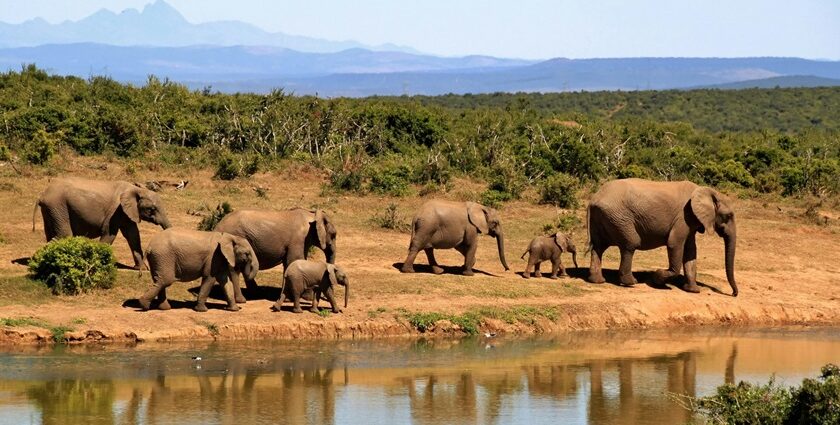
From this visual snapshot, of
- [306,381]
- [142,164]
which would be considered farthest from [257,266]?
[142,164]

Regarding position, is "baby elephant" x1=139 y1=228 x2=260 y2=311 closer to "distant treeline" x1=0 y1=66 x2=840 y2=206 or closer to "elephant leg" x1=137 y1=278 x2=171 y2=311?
"elephant leg" x1=137 y1=278 x2=171 y2=311

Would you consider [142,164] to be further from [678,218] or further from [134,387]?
[134,387]

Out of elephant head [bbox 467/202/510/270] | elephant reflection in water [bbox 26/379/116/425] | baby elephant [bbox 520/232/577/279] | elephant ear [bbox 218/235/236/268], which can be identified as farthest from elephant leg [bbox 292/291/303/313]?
baby elephant [bbox 520/232/577/279]

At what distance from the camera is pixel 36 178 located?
33.1 m

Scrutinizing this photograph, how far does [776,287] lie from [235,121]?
18.6m

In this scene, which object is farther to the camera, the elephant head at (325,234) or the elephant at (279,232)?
the elephant head at (325,234)

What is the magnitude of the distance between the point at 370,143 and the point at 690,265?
17.8 meters

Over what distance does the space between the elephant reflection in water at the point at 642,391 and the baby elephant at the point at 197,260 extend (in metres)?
5.80

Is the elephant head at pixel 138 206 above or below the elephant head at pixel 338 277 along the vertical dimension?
above

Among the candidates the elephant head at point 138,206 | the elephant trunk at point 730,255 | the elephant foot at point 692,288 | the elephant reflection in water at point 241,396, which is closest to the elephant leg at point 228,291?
the elephant reflection in water at point 241,396

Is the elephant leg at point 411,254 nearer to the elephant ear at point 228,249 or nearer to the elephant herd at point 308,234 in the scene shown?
the elephant herd at point 308,234

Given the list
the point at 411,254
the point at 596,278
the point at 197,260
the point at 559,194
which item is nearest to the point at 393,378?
the point at 197,260

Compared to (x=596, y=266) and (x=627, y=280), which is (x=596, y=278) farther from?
(x=627, y=280)

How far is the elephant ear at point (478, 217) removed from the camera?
25750mm
